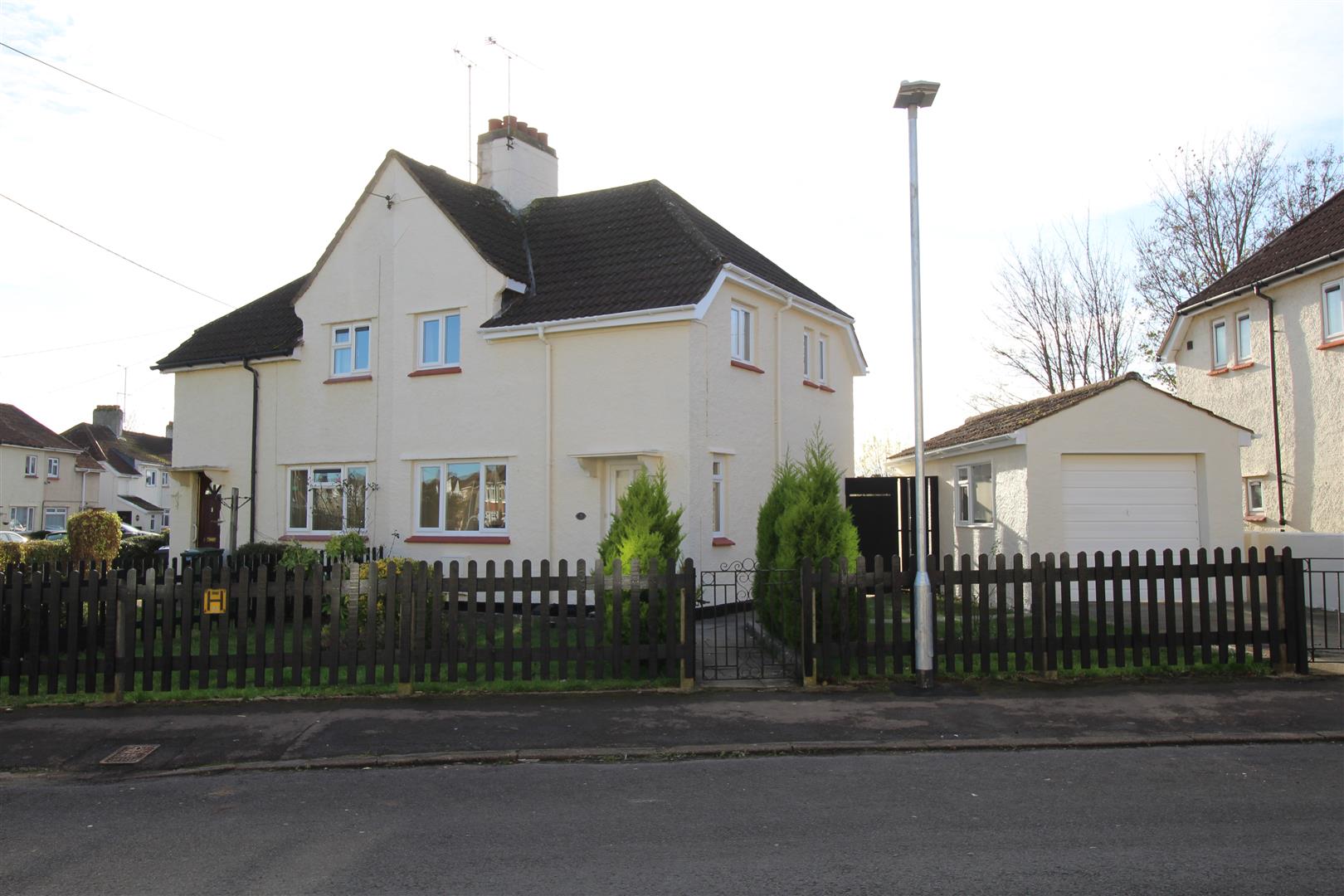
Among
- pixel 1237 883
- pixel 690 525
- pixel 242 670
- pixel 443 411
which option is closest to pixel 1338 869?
pixel 1237 883

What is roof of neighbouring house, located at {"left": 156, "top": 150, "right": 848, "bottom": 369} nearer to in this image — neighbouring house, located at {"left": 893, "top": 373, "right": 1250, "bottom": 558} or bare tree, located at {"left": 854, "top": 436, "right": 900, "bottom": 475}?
neighbouring house, located at {"left": 893, "top": 373, "right": 1250, "bottom": 558}

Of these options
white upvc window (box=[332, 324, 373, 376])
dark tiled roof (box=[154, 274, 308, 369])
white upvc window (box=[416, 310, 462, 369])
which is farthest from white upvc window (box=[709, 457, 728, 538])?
dark tiled roof (box=[154, 274, 308, 369])

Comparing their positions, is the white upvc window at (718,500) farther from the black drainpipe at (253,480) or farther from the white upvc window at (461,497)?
the black drainpipe at (253,480)

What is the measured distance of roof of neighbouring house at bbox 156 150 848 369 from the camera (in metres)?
17.1

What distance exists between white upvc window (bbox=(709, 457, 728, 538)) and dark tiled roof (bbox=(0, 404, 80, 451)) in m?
45.8

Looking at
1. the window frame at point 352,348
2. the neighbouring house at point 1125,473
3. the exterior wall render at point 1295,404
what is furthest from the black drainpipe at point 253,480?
the exterior wall render at point 1295,404

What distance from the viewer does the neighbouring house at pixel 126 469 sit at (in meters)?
64.6

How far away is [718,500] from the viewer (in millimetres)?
17250

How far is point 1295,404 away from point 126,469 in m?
69.5

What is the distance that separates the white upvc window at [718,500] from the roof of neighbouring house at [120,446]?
52.0m

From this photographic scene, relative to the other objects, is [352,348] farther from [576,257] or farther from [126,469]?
[126,469]

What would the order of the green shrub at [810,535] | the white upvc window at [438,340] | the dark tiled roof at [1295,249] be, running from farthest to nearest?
1. the white upvc window at [438,340]
2. the dark tiled roof at [1295,249]
3. the green shrub at [810,535]

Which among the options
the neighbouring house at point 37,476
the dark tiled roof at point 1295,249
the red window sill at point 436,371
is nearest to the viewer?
the dark tiled roof at point 1295,249

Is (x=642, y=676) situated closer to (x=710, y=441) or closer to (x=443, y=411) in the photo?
(x=710, y=441)
